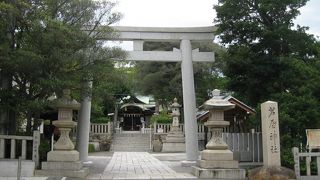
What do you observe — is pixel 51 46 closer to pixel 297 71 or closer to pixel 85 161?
pixel 85 161

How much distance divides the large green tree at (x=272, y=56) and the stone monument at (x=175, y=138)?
1801 cm

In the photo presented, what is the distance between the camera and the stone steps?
36853mm

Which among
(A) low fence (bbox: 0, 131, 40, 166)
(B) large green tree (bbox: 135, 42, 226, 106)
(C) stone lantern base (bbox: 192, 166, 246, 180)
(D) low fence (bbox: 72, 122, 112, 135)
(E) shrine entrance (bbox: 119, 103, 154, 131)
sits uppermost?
(B) large green tree (bbox: 135, 42, 226, 106)

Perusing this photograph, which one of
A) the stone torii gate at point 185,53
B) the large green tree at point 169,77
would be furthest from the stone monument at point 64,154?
the large green tree at point 169,77

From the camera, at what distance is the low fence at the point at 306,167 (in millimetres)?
13383

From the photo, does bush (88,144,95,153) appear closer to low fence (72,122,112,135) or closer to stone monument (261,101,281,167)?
low fence (72,122,112,135)

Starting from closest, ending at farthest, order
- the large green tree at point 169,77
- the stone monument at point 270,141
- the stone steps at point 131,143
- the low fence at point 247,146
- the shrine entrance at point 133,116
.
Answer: the stone monument at point 270,141
the low fence at point 247,146
the large green tree at point 169,77
the stone steps at point 131,143
the shrine entrance at point 133,116

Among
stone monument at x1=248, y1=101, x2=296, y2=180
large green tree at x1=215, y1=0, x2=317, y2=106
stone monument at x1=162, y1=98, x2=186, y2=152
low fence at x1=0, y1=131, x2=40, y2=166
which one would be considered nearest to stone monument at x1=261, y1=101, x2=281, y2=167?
stone monument at x1=248, y1=101, x2=296, y2=180

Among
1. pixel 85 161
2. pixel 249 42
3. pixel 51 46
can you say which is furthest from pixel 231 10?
pixel 85 161

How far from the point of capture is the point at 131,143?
1529 inches

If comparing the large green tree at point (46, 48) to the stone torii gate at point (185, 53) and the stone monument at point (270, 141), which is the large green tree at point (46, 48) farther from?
the stone monument at point (270, 141)

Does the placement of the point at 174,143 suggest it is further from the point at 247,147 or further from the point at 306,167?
the point at 306,167

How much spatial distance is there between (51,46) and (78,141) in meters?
5.47

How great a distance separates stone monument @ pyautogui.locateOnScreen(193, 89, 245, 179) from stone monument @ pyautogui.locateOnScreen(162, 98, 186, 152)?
782 inches
